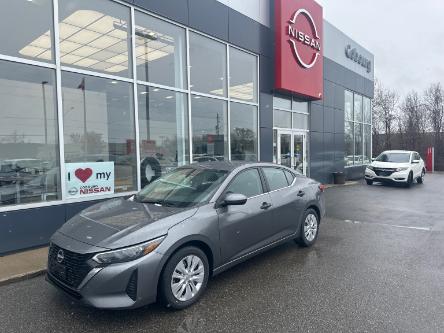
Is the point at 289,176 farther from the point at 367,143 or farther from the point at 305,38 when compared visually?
Result: the point at 367,143

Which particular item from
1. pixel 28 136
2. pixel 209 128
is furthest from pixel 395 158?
pixel 28 136

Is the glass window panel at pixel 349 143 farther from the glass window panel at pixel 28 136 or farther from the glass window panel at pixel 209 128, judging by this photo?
the glass window panel at pixel 28 136

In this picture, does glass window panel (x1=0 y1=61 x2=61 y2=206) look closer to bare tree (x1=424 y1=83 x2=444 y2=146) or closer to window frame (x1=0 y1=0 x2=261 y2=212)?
window frame (x1=0 y1=0 x2=261 y2=212)

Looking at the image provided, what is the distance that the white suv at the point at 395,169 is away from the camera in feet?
48.1

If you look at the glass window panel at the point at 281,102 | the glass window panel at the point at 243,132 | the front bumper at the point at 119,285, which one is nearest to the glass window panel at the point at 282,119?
the glass window panel at the point at 281,102

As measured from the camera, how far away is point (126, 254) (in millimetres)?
3086

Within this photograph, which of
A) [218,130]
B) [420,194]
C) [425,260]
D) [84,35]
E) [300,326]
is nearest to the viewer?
[300,326]

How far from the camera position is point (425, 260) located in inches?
197

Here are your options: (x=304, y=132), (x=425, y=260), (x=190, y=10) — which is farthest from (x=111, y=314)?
(x=304, y=132)

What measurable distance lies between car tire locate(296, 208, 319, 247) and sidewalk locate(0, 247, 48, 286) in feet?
13.1

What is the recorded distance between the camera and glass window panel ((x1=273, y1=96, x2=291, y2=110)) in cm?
1261

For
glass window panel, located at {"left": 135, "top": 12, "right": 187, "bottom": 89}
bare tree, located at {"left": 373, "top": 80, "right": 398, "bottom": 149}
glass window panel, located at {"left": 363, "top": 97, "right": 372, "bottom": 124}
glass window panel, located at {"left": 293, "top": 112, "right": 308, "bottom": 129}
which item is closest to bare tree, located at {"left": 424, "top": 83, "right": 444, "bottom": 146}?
bare tree, located at {"left": 373, "top": 80, "right": 398, "bottom": 149}

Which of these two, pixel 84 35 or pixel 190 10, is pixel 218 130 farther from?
pixel 84 35

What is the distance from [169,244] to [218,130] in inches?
288
